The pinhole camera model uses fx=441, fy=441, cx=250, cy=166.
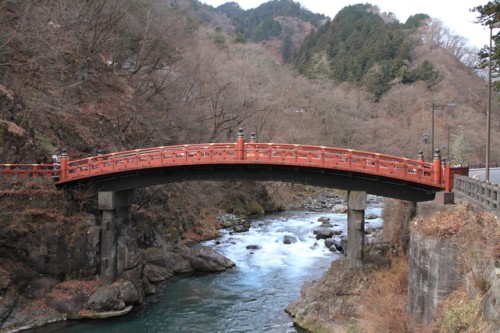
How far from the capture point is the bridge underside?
21453 millimetres

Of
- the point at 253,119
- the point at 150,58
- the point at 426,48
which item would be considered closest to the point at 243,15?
the point at 426,48

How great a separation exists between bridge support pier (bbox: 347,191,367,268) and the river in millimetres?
4080

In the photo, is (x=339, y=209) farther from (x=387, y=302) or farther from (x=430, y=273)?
(x=430, y=273)

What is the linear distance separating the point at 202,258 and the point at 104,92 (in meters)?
16.1

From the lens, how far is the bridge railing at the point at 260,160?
2027cm

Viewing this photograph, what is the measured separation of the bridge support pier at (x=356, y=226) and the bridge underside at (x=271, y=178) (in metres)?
A: 0.46

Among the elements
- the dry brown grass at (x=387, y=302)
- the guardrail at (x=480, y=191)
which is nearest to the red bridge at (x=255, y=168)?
the guardrail at (x=480, y=191)

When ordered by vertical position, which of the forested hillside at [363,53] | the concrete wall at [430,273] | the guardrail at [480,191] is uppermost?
the forested hillside at [363,53]

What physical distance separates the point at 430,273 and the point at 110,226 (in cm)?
1622

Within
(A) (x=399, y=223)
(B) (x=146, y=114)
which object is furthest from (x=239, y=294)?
(B) (x=146, y=114)

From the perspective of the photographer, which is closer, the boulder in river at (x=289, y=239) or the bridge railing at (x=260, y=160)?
the bridge railing at (x=260, y=160)

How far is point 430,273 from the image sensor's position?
46.6ft

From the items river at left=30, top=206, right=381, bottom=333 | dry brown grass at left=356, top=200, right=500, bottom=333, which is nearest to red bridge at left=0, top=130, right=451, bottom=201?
dry brown grass at left=356, top=200, right=500, bottom=333

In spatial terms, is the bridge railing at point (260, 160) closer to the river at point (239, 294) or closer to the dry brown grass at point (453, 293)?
the dry brown grass at point (453, 293)
